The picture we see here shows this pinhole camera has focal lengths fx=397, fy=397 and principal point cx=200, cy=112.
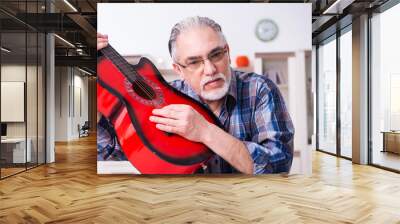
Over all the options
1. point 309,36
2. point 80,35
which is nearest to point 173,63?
point 309,36

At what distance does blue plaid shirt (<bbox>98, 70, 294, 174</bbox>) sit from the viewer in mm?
5727

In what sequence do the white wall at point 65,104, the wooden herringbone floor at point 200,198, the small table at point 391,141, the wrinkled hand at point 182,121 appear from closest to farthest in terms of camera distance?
1. the wooden herringbone floor at point 200,198
2. the wrinkled hand at point 182,121
3. the small table at point 391,141
4. the white wall at point 65,104

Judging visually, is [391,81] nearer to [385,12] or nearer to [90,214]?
[385,12]

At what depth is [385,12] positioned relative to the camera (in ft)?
22.8

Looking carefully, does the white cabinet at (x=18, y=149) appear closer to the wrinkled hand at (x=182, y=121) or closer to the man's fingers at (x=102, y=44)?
the man's fingers at (x=102, y=44)

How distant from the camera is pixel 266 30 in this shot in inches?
231

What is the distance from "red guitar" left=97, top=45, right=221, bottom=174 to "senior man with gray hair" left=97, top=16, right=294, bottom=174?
0.37 feet

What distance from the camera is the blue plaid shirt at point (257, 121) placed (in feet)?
18.8

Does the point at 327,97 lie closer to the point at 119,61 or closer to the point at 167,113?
the point at 167,113

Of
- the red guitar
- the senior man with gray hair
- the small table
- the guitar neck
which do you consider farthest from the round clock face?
the small table

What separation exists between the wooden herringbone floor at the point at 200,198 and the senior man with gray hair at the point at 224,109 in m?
0.35

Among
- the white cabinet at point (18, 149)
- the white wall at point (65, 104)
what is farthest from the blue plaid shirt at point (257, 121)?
the white wall at point (65, 104)

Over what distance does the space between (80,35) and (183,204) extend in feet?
23.8

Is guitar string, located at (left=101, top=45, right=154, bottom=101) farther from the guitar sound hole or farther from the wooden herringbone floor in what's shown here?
the wooden herringbone floor
